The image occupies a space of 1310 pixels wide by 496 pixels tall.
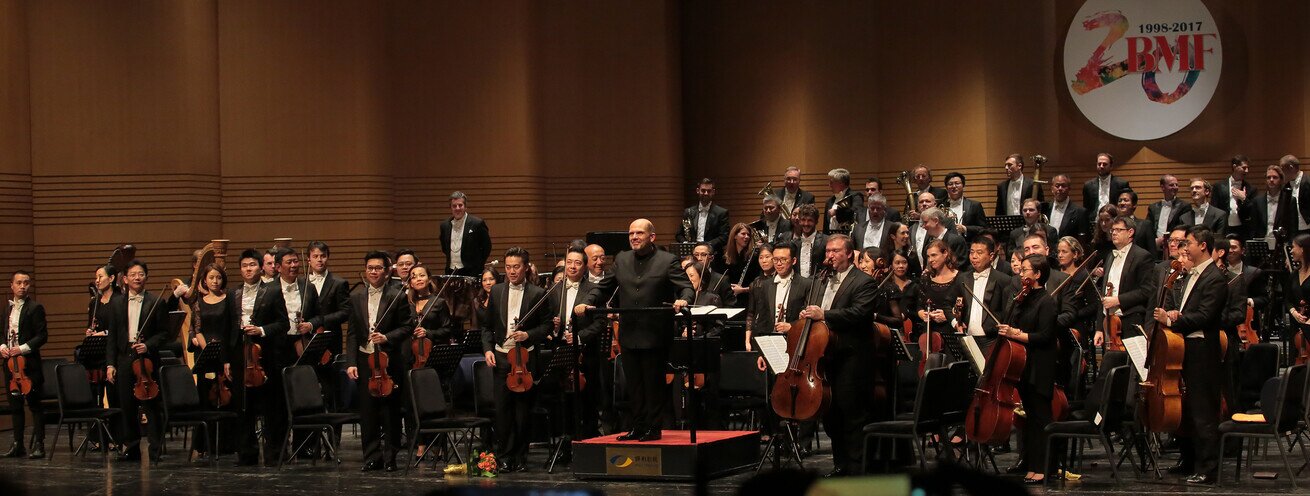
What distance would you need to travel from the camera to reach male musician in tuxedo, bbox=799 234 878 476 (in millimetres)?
8477

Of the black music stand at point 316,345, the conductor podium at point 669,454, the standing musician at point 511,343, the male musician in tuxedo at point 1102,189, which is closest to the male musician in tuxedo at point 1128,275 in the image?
the conductor podium at point 669,454

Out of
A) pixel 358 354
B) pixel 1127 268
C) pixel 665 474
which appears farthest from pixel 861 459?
pixel 358 354

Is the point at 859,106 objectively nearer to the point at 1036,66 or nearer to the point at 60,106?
the point at 1036,66

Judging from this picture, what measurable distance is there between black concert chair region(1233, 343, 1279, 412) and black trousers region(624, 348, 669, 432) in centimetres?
350

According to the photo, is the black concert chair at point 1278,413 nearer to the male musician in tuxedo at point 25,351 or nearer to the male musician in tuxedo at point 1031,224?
the male musician in tuxedo at point 1031,224

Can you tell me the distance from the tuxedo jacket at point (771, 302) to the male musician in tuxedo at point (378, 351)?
2311 mm

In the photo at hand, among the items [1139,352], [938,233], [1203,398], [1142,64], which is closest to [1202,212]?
[938,233]

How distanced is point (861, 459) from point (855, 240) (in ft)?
14.0

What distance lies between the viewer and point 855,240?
1257 centimetres

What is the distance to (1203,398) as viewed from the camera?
26.5ft

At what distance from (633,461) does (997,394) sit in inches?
82.0

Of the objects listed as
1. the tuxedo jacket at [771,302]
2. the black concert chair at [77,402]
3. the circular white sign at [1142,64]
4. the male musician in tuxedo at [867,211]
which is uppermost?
the circular white sign at [1142,64]

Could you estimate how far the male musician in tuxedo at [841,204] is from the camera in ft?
44.2

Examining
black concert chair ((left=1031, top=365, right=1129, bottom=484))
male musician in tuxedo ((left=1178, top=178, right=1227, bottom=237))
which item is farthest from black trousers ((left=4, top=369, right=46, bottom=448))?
male musician in tuxedo ((left=1178, top=178, right=1227, bottom=237))
